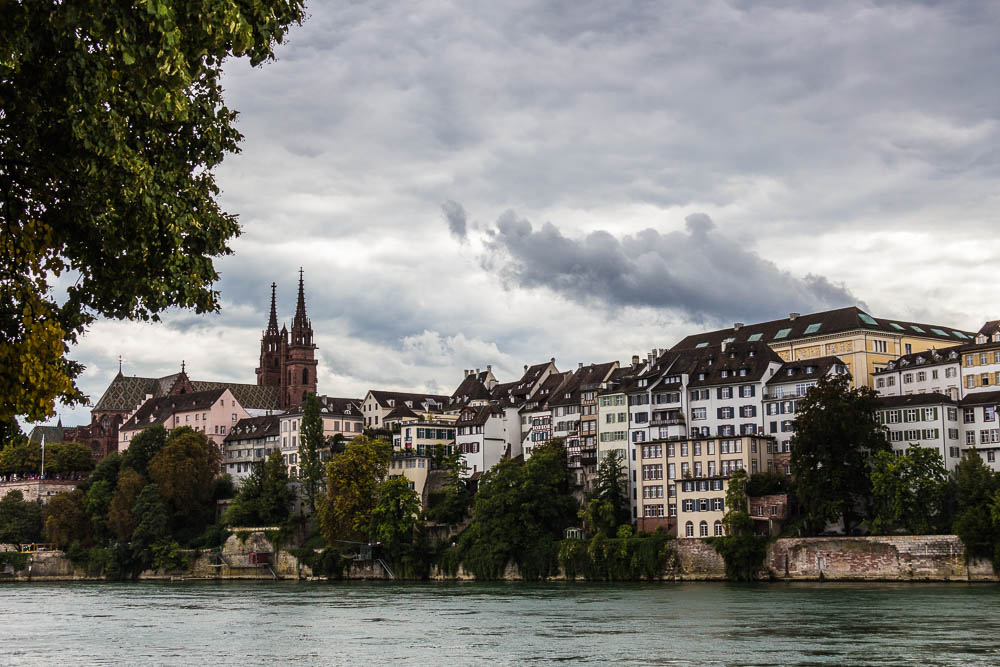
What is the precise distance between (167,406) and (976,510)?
112 metres

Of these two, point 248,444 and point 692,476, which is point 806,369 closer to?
point 692,476

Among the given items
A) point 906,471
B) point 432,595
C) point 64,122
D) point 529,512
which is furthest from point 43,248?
point 529,512

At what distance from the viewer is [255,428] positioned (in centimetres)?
14312

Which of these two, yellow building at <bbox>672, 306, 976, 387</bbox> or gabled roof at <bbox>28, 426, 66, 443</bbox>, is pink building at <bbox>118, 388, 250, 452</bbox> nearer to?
gabled roof at <bbox>28, 426, 66, 443</bbox>

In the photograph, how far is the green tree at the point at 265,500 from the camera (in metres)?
116

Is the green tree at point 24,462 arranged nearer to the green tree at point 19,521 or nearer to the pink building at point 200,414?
the green tree at point 19,521

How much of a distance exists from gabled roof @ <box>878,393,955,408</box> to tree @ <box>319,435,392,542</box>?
4271cm

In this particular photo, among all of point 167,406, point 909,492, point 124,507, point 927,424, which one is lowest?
point 124,507

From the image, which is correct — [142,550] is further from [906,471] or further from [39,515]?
[906,471]

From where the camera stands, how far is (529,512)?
3666 inches

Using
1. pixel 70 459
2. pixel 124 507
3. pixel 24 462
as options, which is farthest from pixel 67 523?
pixel 24 462

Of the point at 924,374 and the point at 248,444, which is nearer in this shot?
the point at 924,374

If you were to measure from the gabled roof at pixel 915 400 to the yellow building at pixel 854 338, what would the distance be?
42.8 ft

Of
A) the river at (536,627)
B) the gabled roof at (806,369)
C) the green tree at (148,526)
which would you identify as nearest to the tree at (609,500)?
the river at (536,627)
